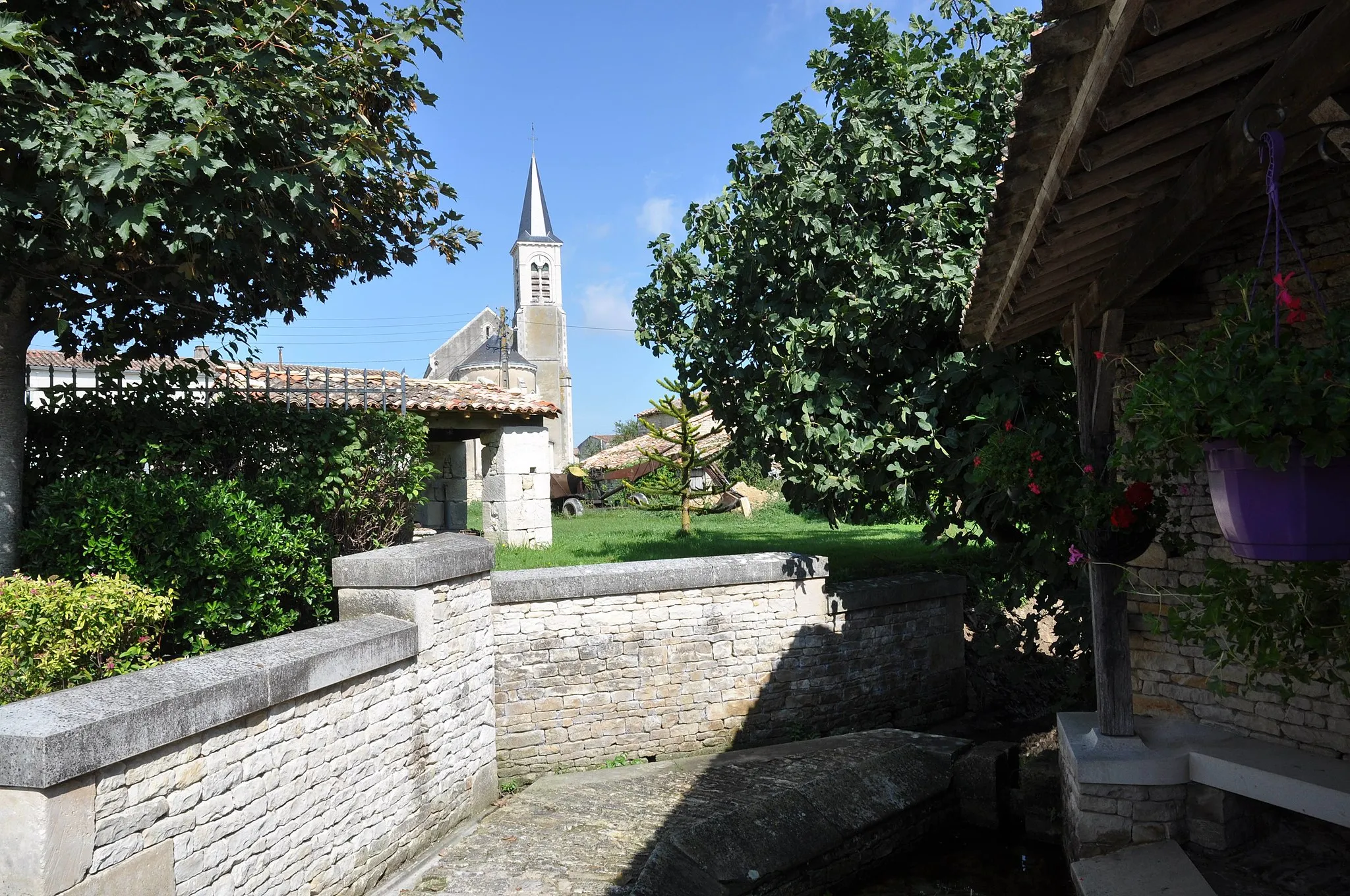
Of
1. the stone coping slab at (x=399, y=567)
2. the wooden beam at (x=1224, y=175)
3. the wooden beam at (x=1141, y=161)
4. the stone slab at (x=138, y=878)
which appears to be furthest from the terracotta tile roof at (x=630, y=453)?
the wooden beam at (x=1141, y=161)

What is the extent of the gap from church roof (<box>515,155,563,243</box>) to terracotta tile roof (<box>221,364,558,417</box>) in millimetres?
44631

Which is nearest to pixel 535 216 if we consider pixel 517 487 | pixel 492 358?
pixel 492 358

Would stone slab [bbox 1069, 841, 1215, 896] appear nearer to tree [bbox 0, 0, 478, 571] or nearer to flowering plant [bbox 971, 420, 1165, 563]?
flowering plant [bbox 971, 420, 1165, 563]

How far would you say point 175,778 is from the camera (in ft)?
13.1

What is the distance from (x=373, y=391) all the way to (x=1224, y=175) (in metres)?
6.14

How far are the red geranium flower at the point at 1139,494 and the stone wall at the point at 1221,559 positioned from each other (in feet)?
1.23

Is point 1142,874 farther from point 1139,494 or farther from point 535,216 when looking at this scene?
point 535,216

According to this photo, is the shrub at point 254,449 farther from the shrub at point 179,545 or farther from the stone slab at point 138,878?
the stone slab at point 138,878

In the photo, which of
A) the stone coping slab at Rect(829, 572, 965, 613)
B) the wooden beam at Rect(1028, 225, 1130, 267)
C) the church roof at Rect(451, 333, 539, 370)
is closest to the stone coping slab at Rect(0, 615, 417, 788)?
the wooden beam at Rect(1028, 225, 1130, 267)

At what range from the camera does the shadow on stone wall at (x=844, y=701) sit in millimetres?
6352

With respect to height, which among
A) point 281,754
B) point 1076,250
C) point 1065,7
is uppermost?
point 1065,7

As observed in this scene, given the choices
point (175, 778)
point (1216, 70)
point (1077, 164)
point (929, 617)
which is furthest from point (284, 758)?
point (929, 617)

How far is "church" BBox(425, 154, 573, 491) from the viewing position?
162ft

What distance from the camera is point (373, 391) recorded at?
738 centimetres
